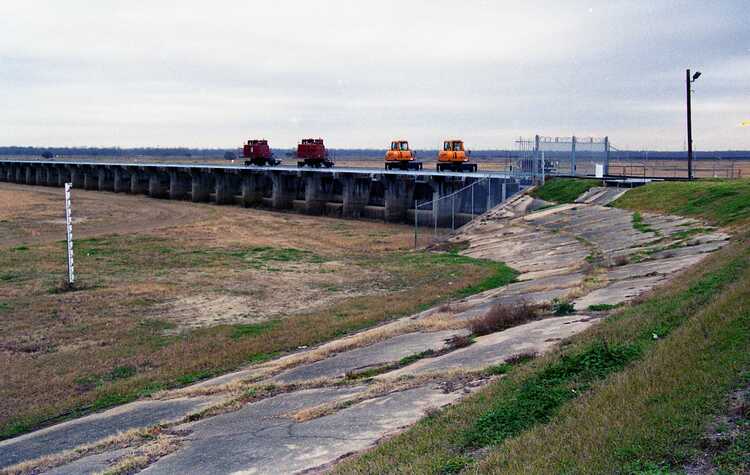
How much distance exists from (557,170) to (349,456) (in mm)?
40283

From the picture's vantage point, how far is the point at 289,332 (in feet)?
58.1

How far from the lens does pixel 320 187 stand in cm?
6525

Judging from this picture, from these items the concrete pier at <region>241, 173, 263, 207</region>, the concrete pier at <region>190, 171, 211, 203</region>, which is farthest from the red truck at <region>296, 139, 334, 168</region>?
the concrete pier at <region>190, 171, 211, 203</region>

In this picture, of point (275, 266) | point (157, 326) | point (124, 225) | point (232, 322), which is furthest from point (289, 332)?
point (124, 225)

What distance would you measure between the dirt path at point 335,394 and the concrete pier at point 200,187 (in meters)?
61.9

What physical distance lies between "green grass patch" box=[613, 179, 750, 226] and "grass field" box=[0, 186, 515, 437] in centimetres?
709

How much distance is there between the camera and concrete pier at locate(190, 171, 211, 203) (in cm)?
7888

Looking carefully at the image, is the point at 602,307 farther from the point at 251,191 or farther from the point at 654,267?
the point at 251,191

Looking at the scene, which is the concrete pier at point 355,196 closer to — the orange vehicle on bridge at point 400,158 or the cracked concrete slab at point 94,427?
the orange vehicle on bridge at point 400,158

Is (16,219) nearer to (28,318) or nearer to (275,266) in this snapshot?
(275,266)

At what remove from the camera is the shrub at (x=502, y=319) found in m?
14.4

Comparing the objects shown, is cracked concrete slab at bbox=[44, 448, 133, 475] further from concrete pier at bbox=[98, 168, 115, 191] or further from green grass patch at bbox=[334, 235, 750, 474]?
concrete pier at bbox=[98, 168, 115, 191]

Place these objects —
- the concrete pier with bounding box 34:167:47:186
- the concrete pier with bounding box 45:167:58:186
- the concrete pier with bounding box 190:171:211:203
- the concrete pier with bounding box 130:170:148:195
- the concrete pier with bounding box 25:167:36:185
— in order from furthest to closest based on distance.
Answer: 1. the concrete pier with bounding box 25:167:36:185
2. the concrete pier with bounding box 34:167:47:186
3. the concrete pier with bounding box 45:167:58:186
4. the concrete pier with bounding box 130:170:148:195
5. the concrete pier with bounding box 190:171:211:203

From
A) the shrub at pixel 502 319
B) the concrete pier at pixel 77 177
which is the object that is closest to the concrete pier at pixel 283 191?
the concrete pier at pixel 77 177
